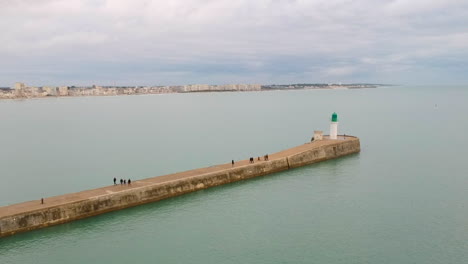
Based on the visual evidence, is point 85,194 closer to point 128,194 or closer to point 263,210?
point 128,194

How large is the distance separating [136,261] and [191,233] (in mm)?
3323

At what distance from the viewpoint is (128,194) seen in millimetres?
20719

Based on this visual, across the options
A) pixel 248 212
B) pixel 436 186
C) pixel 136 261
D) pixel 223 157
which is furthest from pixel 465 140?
pixel 136 261

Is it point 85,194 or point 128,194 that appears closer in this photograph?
point 85,194

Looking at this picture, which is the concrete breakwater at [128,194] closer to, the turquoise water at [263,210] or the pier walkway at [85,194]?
the pier walkway at [85,194]

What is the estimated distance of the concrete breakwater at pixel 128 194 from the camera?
57.4 ft

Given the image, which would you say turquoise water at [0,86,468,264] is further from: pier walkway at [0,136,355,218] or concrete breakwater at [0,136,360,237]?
pier walkway at [0,136,355,218]

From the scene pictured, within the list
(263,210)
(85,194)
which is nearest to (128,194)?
(85,194)

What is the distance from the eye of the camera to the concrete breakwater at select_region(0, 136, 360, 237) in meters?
17.5

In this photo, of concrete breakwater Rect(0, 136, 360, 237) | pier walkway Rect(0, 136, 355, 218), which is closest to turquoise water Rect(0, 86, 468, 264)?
concrete breakwater Rect(0, 136, 360, 237)

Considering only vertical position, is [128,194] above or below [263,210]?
above

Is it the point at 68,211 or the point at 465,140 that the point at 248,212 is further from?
the point at 465,140

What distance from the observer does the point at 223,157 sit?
35438mm

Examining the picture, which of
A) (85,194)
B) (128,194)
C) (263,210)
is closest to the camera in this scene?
→ (85,194)
